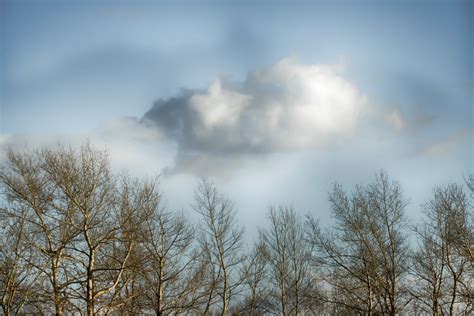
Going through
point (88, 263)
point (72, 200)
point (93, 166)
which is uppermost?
point (93, 166)

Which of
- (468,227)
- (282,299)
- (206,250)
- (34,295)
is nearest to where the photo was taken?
(34,295)

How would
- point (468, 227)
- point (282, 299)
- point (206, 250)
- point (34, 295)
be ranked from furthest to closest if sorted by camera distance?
point (282, 299)
point (206, 250)
point (468, 227)
point (34, 295)

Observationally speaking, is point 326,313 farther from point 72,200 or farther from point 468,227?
point 72,200

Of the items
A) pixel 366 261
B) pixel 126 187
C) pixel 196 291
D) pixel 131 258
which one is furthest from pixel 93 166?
pixel 366 261

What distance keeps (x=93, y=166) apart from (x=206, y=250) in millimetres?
11335

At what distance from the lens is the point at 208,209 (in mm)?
28812

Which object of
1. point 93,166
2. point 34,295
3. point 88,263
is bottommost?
point 34,295

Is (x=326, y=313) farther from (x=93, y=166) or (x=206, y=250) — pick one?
(x=93, y=166)

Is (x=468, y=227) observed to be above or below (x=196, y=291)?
above

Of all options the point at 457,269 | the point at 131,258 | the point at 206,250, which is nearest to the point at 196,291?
the point at 206,250

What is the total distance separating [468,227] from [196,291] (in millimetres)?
15935

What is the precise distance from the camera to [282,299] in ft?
111

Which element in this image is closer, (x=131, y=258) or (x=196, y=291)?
(x=131, y=258)

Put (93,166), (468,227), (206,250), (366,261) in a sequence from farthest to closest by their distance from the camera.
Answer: (206,250) → (468,227) → (366,261) → (93,166)
